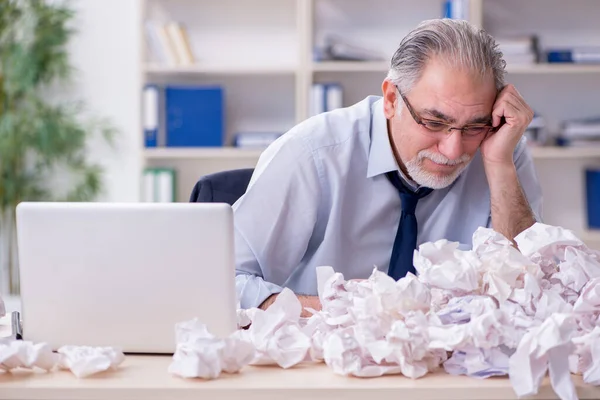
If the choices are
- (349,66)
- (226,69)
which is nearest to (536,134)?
(349,66)

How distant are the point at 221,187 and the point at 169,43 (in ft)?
6.46

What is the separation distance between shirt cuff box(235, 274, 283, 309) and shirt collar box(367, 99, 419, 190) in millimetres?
418

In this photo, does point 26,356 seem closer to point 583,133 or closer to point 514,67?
point 514,67

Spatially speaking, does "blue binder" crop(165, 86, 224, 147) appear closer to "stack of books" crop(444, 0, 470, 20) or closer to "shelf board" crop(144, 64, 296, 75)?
"shelf board" crop(144, 64, 296, 75)

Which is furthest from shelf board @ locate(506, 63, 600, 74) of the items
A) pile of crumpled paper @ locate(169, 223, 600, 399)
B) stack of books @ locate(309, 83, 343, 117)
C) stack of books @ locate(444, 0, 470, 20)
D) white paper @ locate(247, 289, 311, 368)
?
white paper @ locate(247, 289, 311, 368)

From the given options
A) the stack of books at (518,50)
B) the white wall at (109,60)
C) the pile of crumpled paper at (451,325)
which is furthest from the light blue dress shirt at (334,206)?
the white wall at (109,60)

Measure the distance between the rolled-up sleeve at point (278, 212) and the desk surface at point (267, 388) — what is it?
0.74 m

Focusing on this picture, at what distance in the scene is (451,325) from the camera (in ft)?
3.92

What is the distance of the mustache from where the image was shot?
1851 millimetres

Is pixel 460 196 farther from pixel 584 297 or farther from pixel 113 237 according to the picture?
pixel 113 237

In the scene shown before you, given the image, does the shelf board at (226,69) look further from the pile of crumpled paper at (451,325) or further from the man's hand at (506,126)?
the pile of crumpled paper at (451,325)

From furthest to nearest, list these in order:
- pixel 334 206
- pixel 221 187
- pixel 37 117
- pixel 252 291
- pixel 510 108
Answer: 1. pixel 37 117
2. pixel 221 187
3. pixel 334 206
4. pixel 510 108
5. pixel 252 291

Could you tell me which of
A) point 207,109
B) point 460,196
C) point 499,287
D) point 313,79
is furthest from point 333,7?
point 499,287

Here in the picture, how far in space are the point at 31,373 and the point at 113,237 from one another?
222mm
